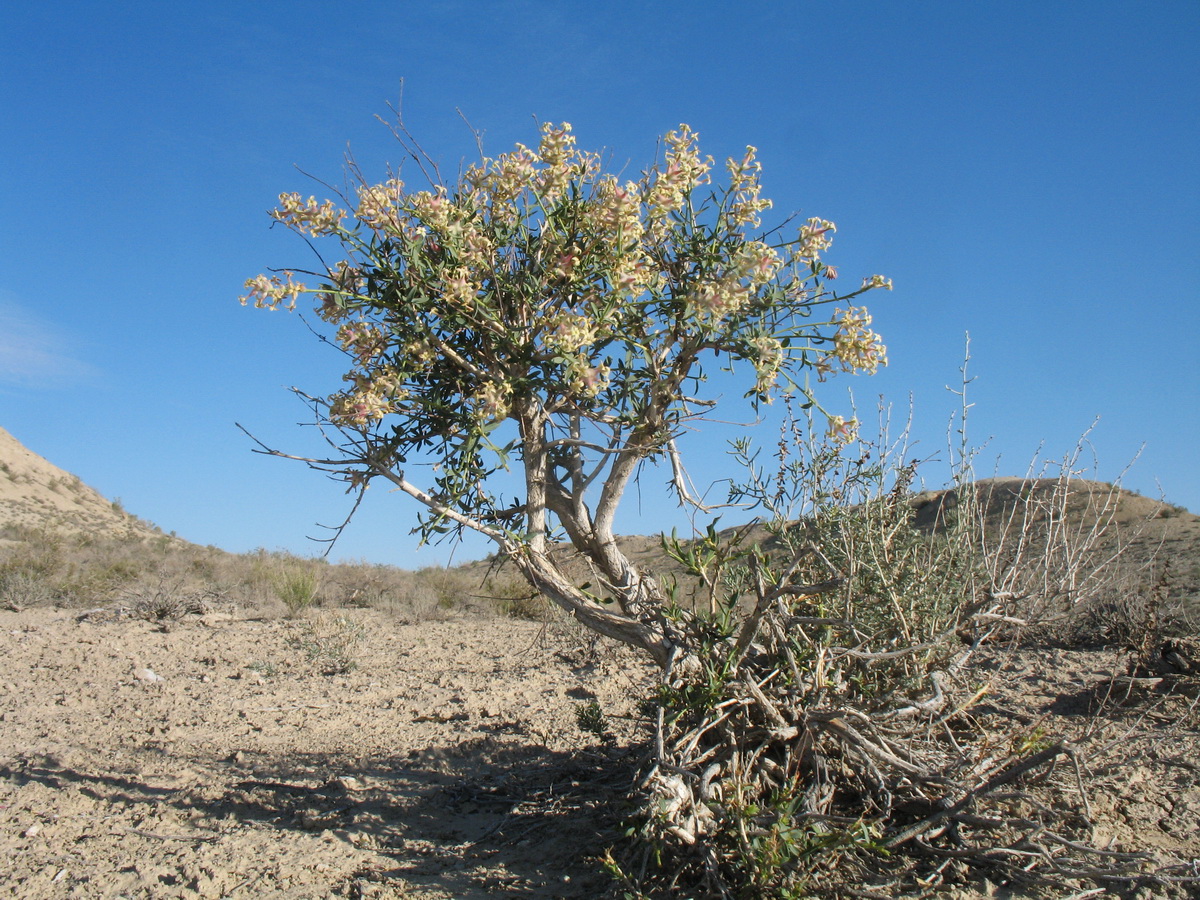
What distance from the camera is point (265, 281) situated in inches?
131

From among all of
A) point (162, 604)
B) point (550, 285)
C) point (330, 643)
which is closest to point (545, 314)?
point (550, 285)

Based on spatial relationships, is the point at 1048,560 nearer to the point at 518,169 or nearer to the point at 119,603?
the point at 518,169

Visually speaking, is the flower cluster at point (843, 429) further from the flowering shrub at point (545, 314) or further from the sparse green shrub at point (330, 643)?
the sparse green shrub at point (330, 643)

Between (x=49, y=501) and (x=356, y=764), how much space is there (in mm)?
32878

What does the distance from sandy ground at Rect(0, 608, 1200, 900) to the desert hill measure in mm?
23425

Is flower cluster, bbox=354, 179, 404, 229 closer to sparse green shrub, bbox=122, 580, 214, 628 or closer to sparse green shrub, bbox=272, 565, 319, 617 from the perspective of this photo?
sparse green shrub, bbox=122, 580, 214, 628

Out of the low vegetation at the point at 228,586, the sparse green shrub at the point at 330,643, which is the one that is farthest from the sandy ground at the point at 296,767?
the low vegetation at the point at 228,586

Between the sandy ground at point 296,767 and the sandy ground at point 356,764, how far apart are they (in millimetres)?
19

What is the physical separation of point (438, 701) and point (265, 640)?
3833 mm

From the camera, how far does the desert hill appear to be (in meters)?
29.0

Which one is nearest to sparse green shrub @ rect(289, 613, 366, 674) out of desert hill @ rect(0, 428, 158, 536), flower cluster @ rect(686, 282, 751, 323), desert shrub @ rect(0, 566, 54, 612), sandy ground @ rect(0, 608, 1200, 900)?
sandy ground @ rect(0, 608, 1200, 900)

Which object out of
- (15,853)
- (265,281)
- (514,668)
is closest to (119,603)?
(514,668)

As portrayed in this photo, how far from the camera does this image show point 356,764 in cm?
564

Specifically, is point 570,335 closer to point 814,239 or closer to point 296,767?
point 814,239
